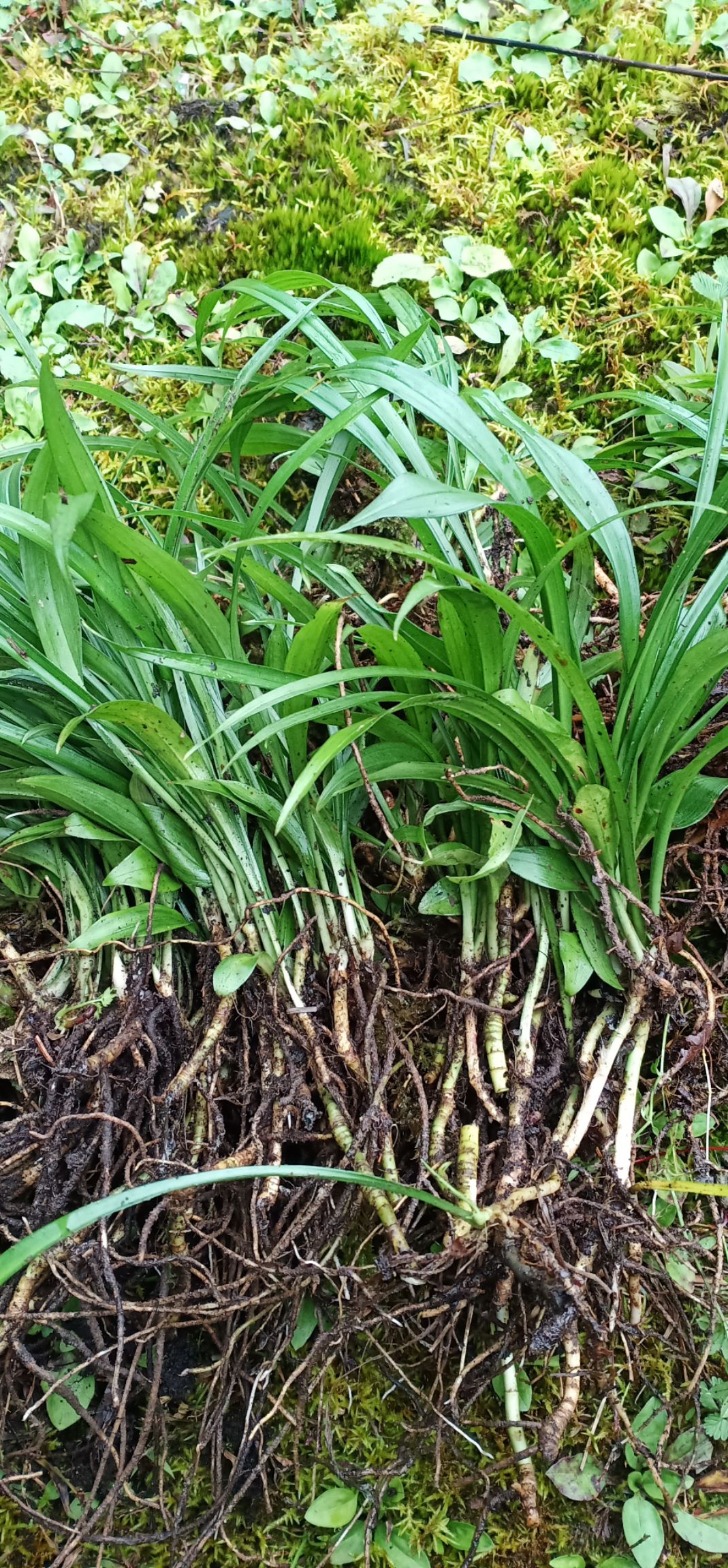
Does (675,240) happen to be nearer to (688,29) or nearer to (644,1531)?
(688,29)

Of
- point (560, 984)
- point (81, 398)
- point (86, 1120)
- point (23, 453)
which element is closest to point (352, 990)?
point (560, 984)

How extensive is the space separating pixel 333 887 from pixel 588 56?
1547 mm

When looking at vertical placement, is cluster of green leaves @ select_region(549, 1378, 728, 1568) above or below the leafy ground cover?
below

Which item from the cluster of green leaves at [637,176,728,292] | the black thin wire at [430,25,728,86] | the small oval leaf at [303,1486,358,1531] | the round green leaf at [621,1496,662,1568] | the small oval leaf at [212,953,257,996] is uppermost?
the black thin wire at [430,25,728,86]

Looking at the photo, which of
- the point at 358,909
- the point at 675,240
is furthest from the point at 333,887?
the point at 675,240

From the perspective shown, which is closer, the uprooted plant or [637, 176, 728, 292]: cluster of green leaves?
the uprooted plant

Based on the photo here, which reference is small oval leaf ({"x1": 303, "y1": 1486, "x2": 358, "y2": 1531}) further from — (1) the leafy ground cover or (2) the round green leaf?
(2) the round green leaf

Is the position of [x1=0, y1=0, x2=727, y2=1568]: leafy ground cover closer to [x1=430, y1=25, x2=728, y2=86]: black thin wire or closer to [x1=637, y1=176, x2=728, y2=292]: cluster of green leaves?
[x1=637, y1=176, x2=728, y2=292]: cluster of green leaves

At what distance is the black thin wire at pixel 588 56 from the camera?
1.51m

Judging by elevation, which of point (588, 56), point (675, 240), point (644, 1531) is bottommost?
point (644, 1531)

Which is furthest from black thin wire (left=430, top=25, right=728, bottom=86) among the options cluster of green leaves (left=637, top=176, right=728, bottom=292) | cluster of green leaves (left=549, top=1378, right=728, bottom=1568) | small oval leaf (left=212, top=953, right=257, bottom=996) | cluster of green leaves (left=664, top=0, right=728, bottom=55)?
Answer: cluster of green leaves (left=549, top=1378, right=728, bottom=1568)

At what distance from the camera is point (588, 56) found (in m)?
1.54

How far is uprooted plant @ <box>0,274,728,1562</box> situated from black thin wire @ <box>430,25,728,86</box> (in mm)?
849

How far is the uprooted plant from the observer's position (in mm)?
970
